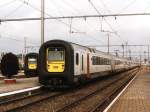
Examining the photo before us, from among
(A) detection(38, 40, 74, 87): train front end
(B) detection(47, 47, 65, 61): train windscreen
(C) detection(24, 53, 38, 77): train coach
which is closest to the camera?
(A) detection(38, 40, 74, 87): train front end

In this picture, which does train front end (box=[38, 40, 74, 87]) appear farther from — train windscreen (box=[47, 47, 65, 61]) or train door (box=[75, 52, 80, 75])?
train door (box=[75, 52, 80, 75])

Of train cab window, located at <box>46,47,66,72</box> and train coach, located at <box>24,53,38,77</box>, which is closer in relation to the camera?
train cab window, located at <box>46,47,66,72</box>

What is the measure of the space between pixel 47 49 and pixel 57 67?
1281 mm

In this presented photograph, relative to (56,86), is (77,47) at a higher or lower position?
higher

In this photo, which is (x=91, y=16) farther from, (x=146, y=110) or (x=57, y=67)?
(x=146, y=110)

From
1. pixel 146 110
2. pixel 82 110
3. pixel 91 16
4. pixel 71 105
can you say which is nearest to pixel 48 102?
pixel 71 105

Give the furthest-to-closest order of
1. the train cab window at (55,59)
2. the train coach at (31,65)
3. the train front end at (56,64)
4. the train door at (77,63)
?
the train coach at (31,65), the train door at (77,63), the train cab window at (55,59), the train front end at (56,64)

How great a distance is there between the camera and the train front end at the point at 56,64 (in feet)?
78.5

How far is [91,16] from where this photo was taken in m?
33.3

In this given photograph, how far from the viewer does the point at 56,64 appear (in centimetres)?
2427

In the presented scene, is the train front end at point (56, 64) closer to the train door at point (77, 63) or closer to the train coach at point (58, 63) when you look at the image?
the train coach at point (58, 63)

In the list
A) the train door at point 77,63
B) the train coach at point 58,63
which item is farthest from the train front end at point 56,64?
the train door at point 77,63

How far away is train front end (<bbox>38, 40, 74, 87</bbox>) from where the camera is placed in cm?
2393

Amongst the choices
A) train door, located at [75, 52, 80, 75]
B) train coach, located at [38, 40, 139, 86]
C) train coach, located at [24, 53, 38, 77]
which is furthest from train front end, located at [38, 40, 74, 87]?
train coach, located at [24, 53, 38, 77]
